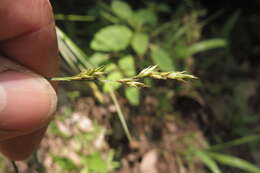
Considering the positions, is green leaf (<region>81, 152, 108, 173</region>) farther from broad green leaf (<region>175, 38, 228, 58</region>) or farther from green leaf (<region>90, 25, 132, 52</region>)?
broad green leaf (<region>175, 38, 228, 58</region>)

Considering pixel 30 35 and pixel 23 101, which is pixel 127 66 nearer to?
pixel 30 35

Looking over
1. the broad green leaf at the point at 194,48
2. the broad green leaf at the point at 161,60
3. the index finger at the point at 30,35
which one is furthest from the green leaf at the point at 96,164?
the broad green leaf at the point at 194,48

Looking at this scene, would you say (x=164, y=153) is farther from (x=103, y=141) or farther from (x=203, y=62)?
(x=203, y=62)

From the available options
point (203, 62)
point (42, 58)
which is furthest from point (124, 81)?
point (203, 62)

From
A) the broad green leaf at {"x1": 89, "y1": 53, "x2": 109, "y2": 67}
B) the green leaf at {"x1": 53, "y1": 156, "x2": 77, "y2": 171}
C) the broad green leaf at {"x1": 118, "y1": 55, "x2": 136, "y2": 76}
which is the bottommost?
the green leaf at {"x1": 53, "y1": 156, "x2": 77, "y2": 171}

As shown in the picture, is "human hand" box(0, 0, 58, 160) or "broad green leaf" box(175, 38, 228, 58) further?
"broad green leaf" box(175, 38, 228, 58)

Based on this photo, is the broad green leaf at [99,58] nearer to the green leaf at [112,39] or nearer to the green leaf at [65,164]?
the green leaf at [112,39]

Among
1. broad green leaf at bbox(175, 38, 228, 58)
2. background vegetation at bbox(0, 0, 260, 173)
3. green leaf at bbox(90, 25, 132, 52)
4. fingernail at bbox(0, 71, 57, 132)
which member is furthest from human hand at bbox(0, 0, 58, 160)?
broad green leaf at bbox(175, 38, 228, 58)
